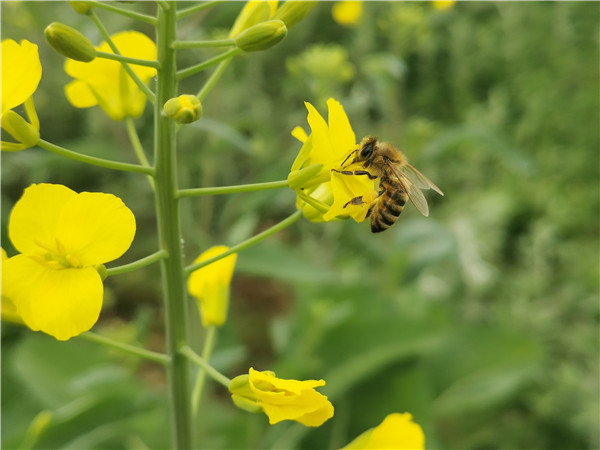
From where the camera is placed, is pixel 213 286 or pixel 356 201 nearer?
pixel 356 201

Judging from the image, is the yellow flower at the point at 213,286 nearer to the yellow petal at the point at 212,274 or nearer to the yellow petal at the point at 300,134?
the yellow petal at the point at 212,274

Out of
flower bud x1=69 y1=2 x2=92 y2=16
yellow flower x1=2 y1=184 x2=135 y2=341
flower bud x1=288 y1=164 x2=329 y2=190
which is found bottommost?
yellow flower x1=2 y1=184 x2=135 y2=341

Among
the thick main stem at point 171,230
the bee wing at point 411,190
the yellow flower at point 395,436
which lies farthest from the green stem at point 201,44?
the yellow flower at point 395,436

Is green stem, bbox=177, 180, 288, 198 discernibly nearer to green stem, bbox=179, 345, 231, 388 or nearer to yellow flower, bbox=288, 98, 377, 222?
yellow flower, bbox=288, 98, 377, 222

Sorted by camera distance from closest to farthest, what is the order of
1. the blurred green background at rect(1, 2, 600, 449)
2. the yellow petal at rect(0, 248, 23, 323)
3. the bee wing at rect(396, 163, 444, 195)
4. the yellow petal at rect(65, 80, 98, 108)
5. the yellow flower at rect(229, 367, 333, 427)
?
the yellow flower at rect(229, 367, 333, 427), the yellow petal at rect(0, 248, 23, 323), the yellow petal at rect(65, 80, 98, 108), the bee wing at rect(396, 163, 444, 195), the blurred green background at rect(1, 2, 600, 449)

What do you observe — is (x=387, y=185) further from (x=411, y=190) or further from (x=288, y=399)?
(x=288, y=399)

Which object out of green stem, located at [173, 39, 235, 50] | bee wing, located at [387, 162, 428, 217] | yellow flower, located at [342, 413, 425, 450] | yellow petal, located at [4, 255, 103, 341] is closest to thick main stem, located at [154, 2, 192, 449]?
green stem, located at [173, 39, 235, 50]

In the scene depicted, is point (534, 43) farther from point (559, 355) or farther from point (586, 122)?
point (559, 355)

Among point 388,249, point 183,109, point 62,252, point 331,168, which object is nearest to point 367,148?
point 331,168
